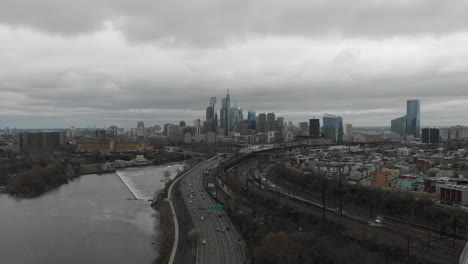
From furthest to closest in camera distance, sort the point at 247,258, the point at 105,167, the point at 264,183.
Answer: the point at 105,167 < the point at 264,183 < the point at 247,258

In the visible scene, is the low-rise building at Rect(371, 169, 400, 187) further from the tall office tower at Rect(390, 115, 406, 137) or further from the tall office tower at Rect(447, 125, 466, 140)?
the tall office tower at Rect(390, 115, 406, 137)

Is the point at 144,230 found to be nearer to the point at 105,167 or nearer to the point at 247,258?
the point at 247,258

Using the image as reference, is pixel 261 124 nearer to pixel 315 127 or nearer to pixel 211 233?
pixel 315 127

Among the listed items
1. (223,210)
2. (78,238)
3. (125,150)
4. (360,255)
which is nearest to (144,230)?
(78,238)

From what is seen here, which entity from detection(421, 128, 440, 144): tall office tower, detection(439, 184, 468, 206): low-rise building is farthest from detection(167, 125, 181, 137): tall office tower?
detection(439, 184, 468, 206): low-rise building

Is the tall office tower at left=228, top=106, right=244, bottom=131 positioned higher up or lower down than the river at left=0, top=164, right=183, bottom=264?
higher up

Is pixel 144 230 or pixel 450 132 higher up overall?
pixel 450 132
